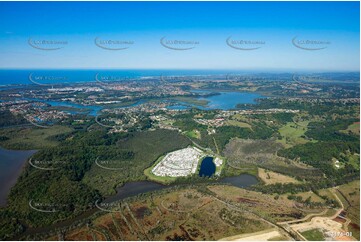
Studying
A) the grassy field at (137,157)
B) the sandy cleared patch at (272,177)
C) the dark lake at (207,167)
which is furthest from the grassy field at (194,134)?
the sandy cleared patch at (272,177)

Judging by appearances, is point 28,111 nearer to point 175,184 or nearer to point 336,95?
point 175,184

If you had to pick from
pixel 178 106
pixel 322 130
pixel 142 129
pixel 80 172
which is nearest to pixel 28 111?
pixel 142 129

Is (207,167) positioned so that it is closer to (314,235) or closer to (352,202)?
(352,202)

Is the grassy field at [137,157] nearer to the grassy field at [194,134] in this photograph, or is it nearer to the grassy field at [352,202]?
the grassy field at [194,134]

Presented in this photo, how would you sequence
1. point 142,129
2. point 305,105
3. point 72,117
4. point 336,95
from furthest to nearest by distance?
point 336,95 < point 305,105 < point 72,117 < point 142,129

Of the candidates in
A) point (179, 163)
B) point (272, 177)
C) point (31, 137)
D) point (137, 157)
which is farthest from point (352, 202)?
point (31, 137)

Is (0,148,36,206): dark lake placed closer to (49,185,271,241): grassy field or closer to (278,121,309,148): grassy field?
(49,185,271,241): grassy field

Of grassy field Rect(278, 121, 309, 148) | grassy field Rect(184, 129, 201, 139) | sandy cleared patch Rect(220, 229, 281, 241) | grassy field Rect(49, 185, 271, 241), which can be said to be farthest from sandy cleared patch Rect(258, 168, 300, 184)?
grassy field Rect(184, 129, 201, 139)
